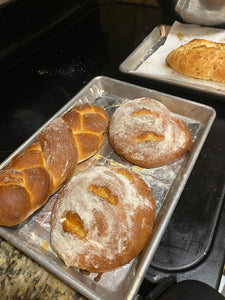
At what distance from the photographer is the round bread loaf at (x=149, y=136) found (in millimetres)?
988

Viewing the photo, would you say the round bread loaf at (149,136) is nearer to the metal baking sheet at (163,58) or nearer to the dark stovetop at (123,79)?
the dark stovetop at (123,79)

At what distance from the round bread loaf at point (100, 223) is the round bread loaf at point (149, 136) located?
0.60 feet

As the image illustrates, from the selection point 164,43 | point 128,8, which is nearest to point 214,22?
point 164,43

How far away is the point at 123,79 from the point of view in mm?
1489

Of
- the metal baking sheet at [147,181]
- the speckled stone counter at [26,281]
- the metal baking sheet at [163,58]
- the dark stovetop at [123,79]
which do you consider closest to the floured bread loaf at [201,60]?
the metal baking sheet at [163,58]

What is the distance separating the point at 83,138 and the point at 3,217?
0.42 meters

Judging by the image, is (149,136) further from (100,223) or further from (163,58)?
(163,58)

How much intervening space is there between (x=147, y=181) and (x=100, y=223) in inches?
12.2

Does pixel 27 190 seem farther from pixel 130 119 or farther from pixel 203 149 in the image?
pixel 203 149

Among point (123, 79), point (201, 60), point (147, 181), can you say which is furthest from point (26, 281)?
point (201, 60)

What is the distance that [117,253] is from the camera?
729mm

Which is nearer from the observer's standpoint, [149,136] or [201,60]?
→ [149,136]

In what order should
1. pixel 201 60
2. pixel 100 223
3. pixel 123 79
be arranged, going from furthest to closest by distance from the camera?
pixel 123 79
pixel 201 60
pixel 100 223

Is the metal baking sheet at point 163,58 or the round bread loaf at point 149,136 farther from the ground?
the metal baking sheet at point 163,58
